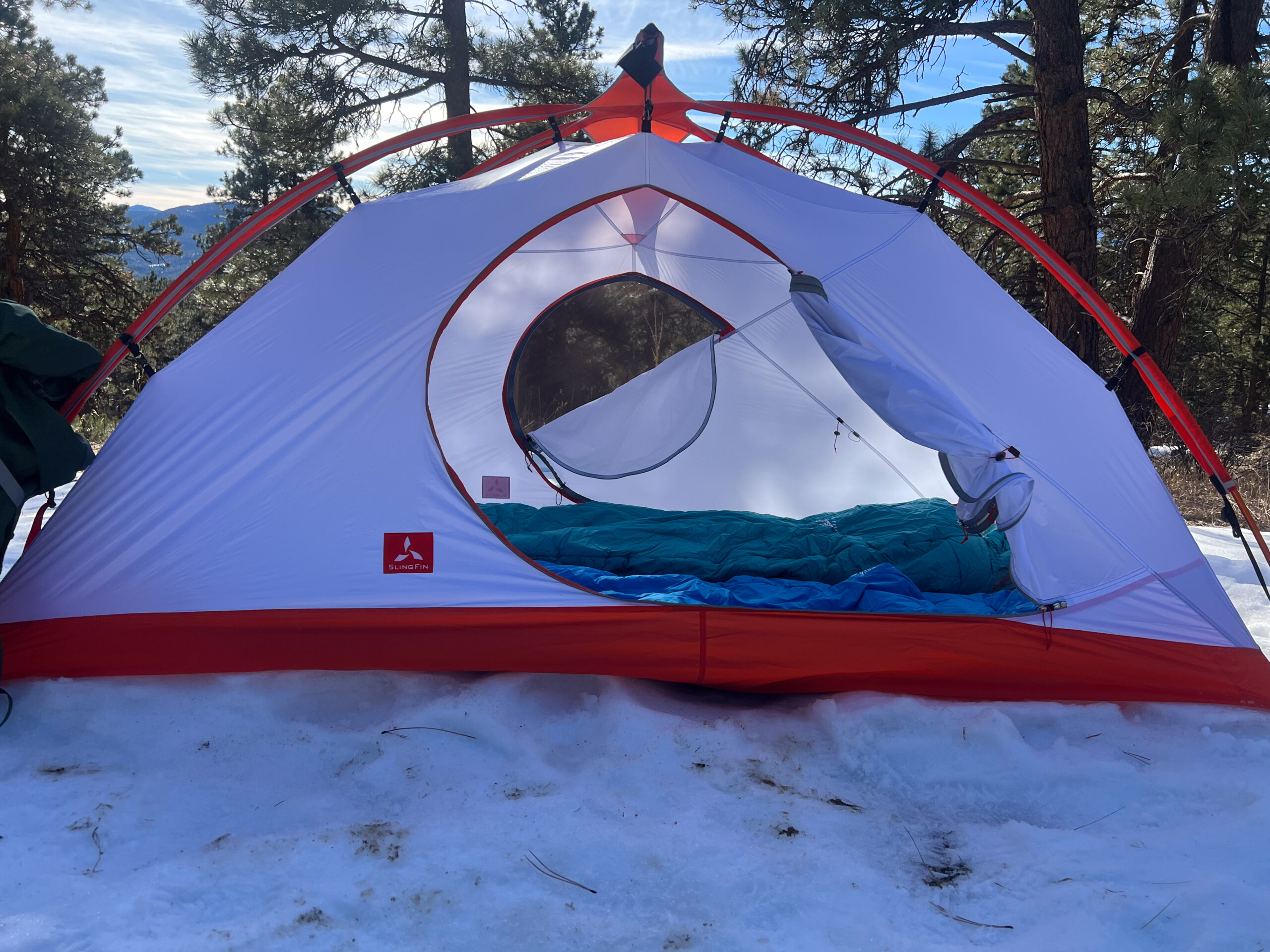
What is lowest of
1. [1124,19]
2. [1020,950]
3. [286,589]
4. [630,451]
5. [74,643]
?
[1020,950]

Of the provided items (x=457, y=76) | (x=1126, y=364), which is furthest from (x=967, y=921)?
(x=457, y=76)

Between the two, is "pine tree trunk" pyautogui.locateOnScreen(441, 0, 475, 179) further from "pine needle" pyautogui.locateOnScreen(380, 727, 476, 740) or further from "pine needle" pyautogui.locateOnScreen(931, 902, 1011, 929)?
"pine needle" pyautogui.locateOnScreen(931, 902, 1011, 929)

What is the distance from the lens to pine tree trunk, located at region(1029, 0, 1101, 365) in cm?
486

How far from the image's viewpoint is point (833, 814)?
1862mm

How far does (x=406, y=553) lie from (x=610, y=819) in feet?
3.11

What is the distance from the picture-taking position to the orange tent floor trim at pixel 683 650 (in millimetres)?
2277

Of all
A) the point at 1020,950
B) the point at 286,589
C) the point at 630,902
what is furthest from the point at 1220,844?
the point at 286,589

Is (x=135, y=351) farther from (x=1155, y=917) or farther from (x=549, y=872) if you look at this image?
(x=1155, y=917)

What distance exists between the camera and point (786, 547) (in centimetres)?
319

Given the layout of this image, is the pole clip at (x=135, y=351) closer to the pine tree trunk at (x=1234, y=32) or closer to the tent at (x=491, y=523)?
the tent at (x=491, y=523)

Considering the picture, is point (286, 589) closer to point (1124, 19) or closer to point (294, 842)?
point (294, 842)

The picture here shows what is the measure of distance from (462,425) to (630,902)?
111 inches

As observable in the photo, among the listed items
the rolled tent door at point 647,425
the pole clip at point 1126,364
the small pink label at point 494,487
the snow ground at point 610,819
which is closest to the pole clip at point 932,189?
the pole clip at point 1126,364

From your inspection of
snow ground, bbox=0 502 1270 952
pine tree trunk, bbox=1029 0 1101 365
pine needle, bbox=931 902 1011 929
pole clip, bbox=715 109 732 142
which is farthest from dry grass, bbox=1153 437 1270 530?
pine needle, bbox=931 902 1011 929
